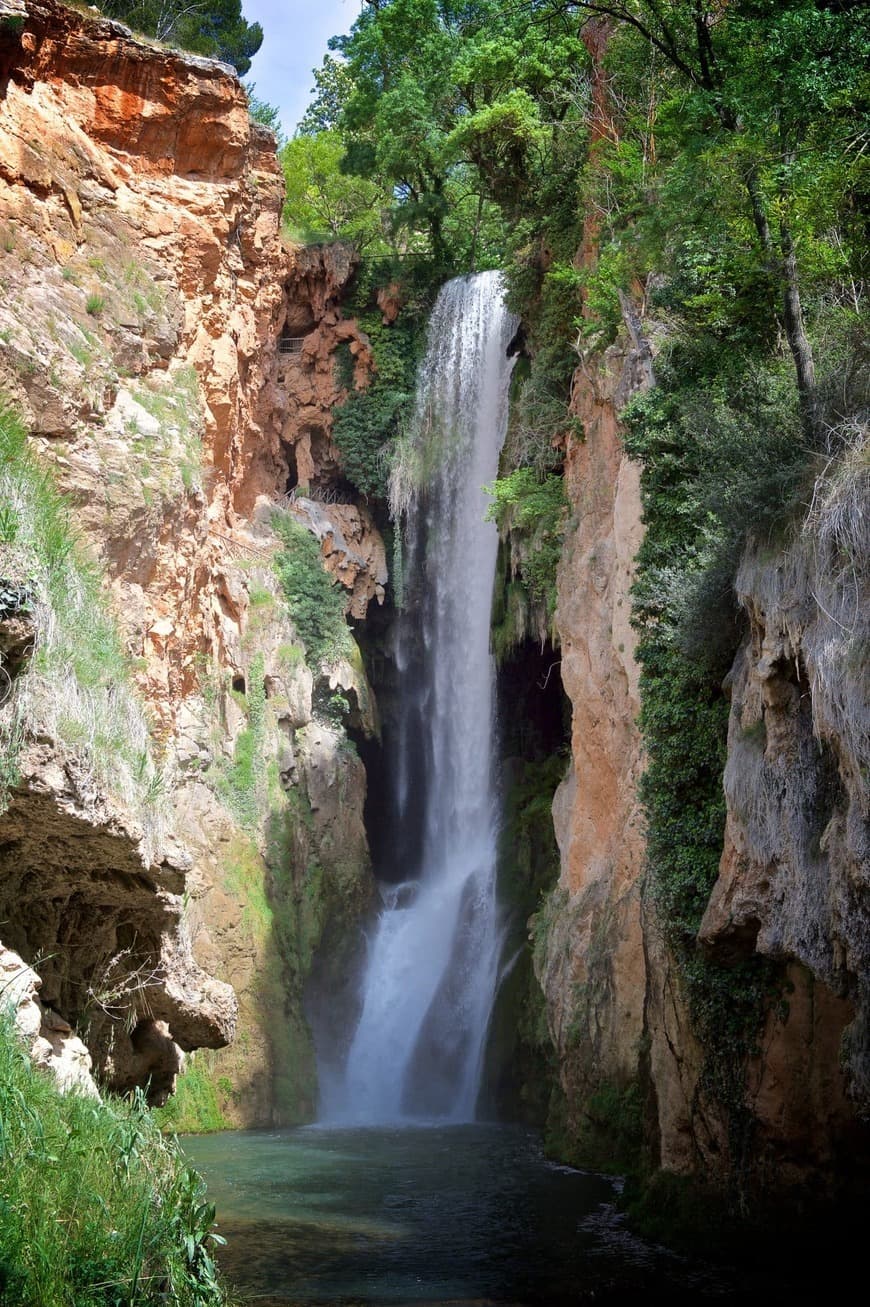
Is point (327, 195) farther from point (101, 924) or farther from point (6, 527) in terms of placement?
point (6, 527)

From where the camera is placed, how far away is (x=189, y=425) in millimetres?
20703

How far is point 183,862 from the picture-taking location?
9.36 meters

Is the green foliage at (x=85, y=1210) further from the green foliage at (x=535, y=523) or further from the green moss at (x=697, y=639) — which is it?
the green foliage at (x=535, y=523)

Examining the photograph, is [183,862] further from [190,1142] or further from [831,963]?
[190,1142]

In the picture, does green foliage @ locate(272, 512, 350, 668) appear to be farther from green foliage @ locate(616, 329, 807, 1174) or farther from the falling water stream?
green foliage @ locate(616, 329, 807, 1174)

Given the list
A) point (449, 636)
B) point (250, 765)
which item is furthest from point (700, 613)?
point (449, 636)

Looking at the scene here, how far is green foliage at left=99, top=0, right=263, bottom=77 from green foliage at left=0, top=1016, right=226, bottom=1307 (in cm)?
2436

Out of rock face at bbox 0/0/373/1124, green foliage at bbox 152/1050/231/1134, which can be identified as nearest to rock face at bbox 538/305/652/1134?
rock face at bbox 0/0/373/1124

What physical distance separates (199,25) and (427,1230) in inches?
1203

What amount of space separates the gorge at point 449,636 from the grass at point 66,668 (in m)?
0.06

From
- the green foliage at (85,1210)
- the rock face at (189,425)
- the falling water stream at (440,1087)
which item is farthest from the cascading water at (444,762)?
the green foliage at (85,1210)

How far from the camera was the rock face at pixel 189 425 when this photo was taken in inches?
708

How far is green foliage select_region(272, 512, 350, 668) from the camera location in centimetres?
2630

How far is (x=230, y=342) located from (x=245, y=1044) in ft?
44.8
